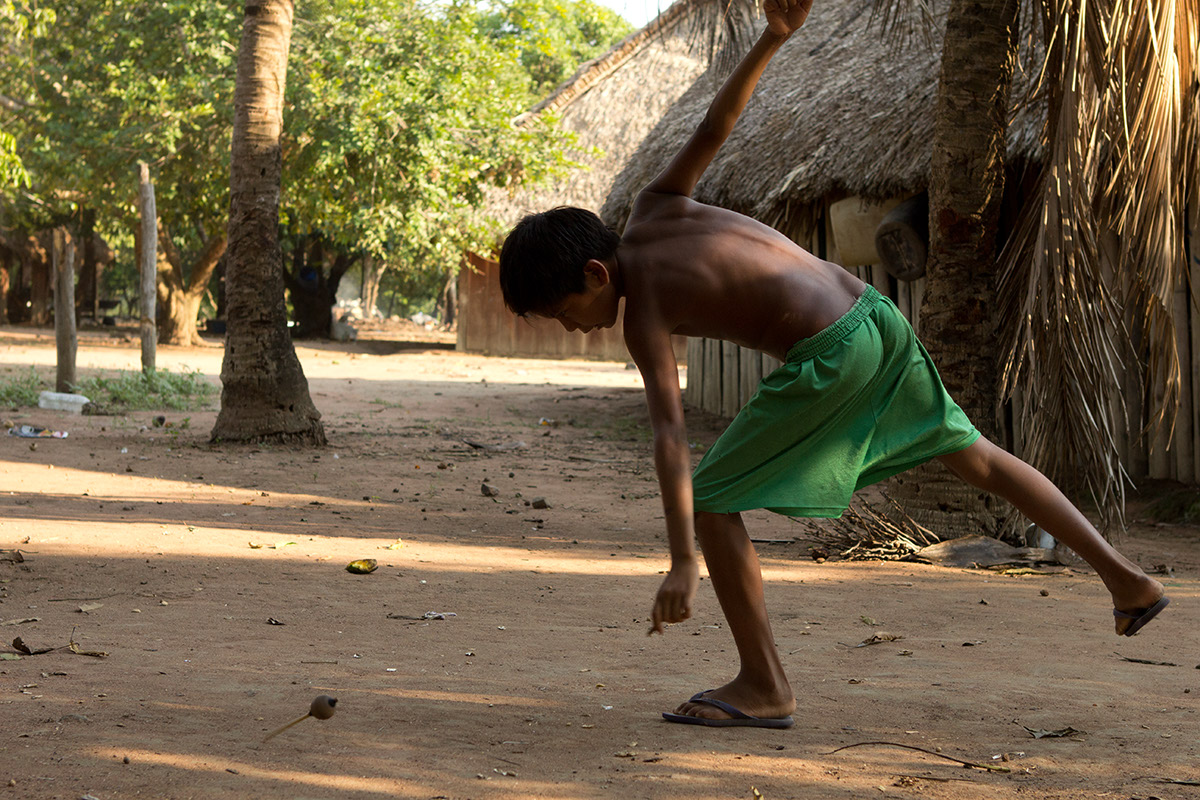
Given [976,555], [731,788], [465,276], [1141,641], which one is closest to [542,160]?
[465,276]

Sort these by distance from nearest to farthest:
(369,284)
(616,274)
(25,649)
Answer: (616,274) < (25,649) < (369,284)

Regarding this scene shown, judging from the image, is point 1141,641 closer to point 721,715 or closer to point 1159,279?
point 1159,279

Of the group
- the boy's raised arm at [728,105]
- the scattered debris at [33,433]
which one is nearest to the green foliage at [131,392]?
the scattered debris at [33,433]

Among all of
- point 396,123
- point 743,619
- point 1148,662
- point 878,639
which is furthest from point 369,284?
point 743,619

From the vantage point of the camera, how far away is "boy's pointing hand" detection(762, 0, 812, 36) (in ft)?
9.21

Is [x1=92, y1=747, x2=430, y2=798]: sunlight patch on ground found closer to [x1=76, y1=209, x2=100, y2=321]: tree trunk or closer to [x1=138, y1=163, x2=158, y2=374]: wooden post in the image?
[x1=138, y1=163, x2=158, y2=374]: wooden post

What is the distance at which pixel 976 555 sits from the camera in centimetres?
514

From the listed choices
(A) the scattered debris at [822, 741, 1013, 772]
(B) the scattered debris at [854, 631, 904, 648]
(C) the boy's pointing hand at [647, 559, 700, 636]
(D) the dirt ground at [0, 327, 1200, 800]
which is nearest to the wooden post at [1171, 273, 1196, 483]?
(D) the dirt ground at [0, 327, 1200, 800]

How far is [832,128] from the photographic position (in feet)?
28.5

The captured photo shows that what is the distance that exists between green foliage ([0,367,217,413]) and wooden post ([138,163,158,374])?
26 cm

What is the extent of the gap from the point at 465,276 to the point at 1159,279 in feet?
63.9

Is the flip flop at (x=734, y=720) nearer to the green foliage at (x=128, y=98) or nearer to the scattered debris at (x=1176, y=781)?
the scattered debris at (x=1176, y=781)

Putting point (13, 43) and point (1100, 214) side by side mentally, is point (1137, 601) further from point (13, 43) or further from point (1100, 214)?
point (13, 43)

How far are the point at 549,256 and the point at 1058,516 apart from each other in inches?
51.8
